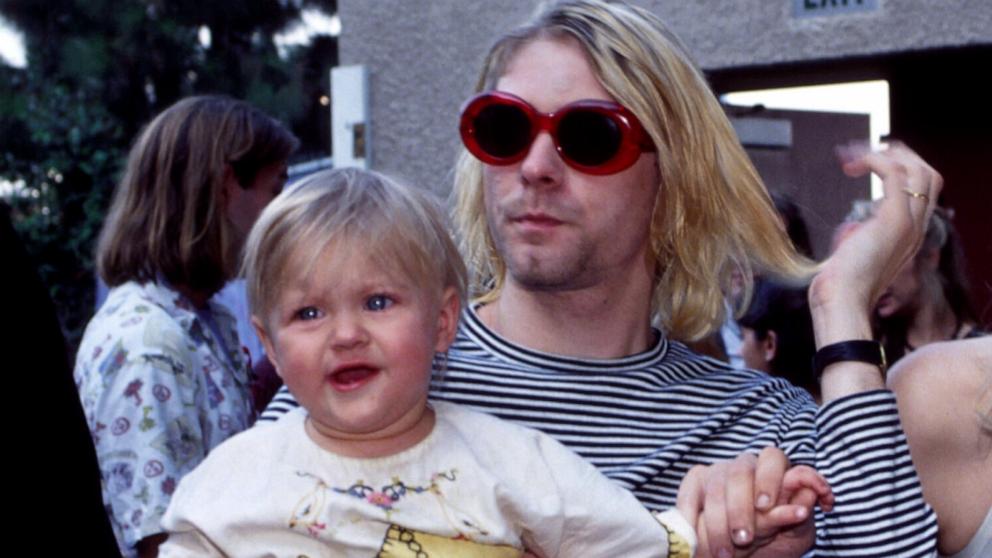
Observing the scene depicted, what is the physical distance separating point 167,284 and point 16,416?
2439 mm

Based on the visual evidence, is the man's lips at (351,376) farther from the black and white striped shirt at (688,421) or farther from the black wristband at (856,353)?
the black wristband at (856,353)

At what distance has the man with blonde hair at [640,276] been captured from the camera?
252cm

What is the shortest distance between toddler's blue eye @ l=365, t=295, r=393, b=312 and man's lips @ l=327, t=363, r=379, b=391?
0.30ft

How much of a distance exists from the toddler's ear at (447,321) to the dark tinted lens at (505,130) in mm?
405

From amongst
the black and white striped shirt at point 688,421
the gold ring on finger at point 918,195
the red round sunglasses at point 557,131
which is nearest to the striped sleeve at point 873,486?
the black and white striped shirt at point 688,421

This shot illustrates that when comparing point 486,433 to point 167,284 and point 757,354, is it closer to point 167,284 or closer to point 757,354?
point 167,284

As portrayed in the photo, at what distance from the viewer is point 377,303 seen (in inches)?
89.0

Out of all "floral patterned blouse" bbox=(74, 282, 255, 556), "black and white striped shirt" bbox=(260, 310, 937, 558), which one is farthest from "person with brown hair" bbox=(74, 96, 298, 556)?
"black and white striped shirt" bbox=(260, 310, 937, 558)

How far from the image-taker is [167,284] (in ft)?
13.6

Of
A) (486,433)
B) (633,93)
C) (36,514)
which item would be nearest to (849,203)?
(633,93)

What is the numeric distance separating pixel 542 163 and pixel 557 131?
67 millimetres

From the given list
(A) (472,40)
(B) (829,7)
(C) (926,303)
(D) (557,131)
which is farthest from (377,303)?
(A) (472,40)

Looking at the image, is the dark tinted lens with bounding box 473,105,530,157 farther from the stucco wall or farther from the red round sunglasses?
the stucco wall

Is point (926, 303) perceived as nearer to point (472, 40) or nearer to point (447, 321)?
point (447, 321)
